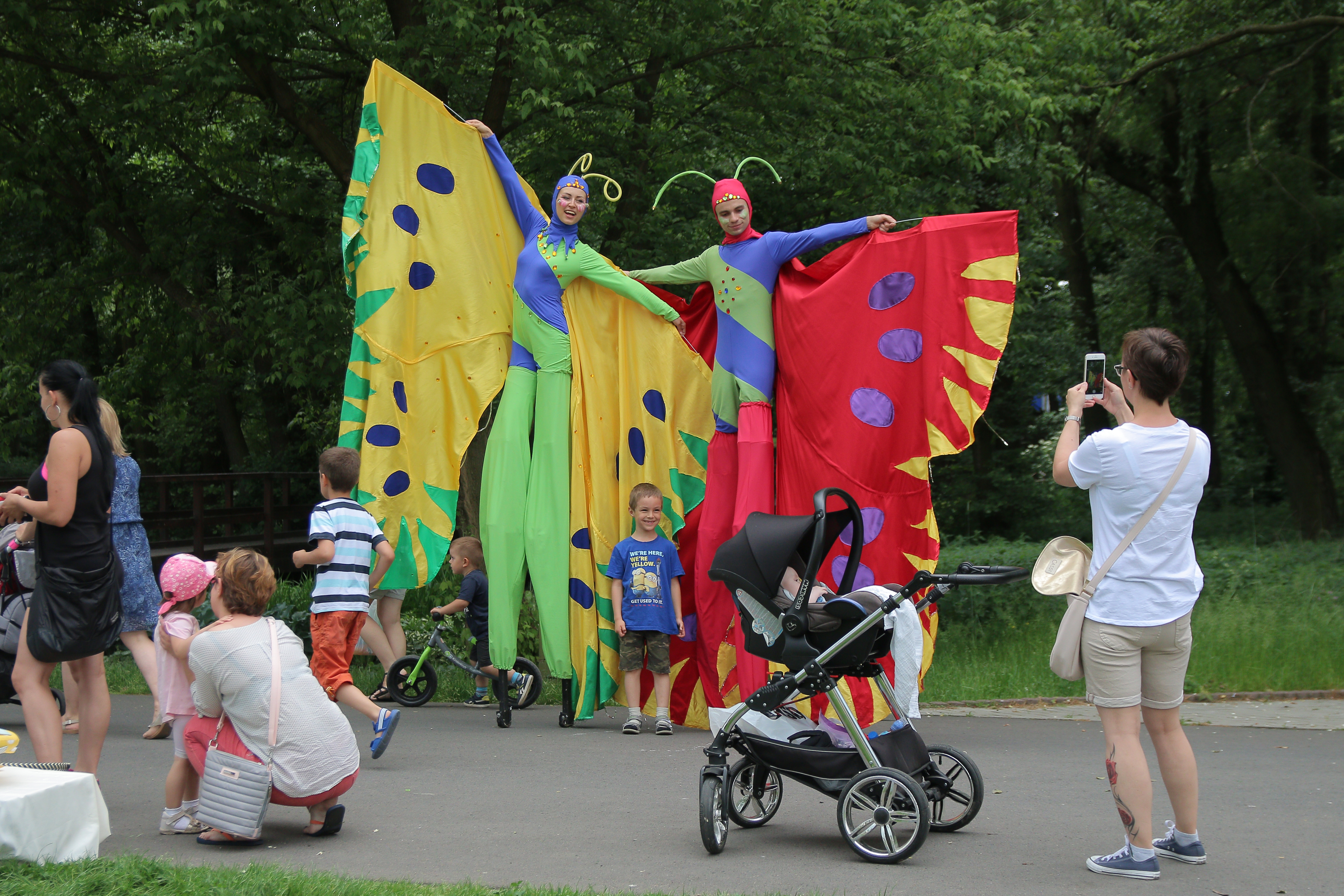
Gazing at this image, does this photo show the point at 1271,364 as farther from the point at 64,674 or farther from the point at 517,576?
the point at 64,674

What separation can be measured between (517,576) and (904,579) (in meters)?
2.35

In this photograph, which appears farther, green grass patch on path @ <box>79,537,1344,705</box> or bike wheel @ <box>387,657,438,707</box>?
green grass patch on path @ <box>79,537,1344,705</box>

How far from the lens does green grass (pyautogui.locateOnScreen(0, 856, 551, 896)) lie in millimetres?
3795

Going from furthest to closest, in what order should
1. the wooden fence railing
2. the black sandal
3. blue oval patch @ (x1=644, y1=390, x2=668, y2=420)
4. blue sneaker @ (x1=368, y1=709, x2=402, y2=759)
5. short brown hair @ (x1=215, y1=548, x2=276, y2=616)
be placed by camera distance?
the wooden fence railing, blue oval patch @ (x1=644, y1=390, x2=668, y2=420), blue sneaker @ (x1=368, y1=709, x2=402, y2=759), the black sandal, short brown hair @ (x1=215, y1=548, x2=276, y2=616)

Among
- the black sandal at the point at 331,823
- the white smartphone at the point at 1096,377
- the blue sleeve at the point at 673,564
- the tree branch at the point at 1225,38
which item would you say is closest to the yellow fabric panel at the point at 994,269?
the white smartphone at the point at 1096,377

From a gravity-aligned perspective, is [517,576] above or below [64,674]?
above

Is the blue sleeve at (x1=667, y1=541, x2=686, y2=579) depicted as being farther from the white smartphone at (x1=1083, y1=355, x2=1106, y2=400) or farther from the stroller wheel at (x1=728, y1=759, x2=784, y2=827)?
the white smartphone at (x1=1083, y1=355, x2=1106, y2=400)

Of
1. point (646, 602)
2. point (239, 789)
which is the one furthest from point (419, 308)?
point (239, 789)

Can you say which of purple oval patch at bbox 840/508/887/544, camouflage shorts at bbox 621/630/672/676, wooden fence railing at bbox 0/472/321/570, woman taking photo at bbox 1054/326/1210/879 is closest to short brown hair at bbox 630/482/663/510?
camouflage shorts at bbox 621/630/672/676

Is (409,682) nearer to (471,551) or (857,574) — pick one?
(471,551)

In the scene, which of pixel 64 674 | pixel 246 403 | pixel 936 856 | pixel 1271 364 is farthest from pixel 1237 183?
pixel 246 403

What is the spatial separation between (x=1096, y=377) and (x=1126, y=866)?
5.82 feet

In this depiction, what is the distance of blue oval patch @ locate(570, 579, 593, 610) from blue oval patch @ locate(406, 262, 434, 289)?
2.11 meters

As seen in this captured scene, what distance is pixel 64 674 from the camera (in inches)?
303
